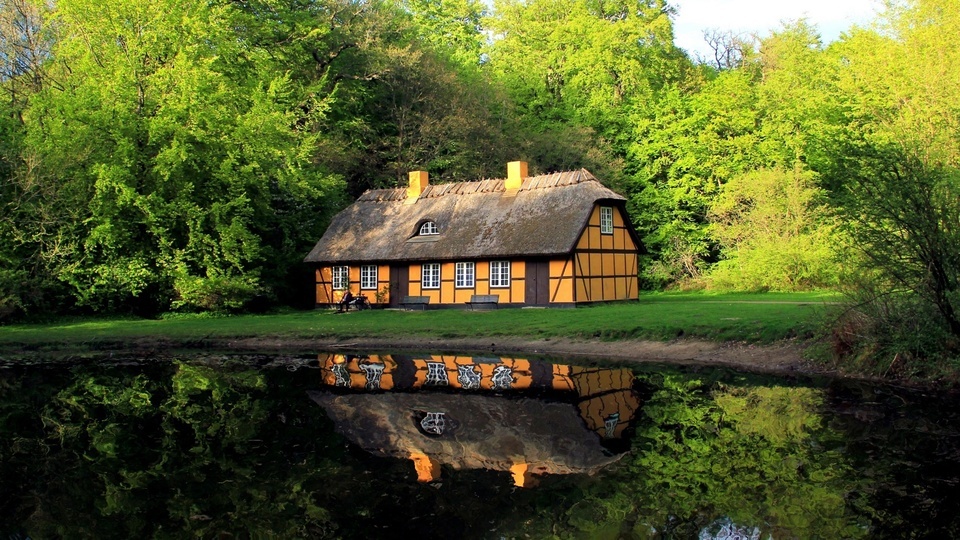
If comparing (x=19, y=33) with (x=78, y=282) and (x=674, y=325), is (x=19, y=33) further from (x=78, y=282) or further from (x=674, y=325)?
(x=674, y=325)

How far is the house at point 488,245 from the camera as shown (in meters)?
28.6

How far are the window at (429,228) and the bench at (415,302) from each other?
2723 millimetres

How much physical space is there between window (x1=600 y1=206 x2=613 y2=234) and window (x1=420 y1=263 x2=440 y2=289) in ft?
21.5

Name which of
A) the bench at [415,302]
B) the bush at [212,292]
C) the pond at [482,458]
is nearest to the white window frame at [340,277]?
the bench at [415,302]

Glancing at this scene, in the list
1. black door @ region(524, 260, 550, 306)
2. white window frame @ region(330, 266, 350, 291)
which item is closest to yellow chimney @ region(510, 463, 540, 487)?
black door @ region(524, 260, 550, 306)

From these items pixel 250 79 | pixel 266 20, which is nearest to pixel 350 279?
pixel 250 79

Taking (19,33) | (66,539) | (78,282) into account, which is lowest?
(66,539)

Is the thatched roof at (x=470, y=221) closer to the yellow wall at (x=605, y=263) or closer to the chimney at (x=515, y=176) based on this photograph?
the chimney at (x=515, y=176)

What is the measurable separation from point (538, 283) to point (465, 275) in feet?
10.1

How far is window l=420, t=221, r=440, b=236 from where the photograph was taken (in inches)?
1247

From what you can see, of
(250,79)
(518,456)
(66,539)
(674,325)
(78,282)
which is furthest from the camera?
(250,79)

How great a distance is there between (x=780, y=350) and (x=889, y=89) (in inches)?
875

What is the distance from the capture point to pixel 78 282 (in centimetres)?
2675

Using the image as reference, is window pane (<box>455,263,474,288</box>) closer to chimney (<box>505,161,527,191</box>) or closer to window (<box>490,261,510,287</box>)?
window (<box>490,261,510,287</box>)
